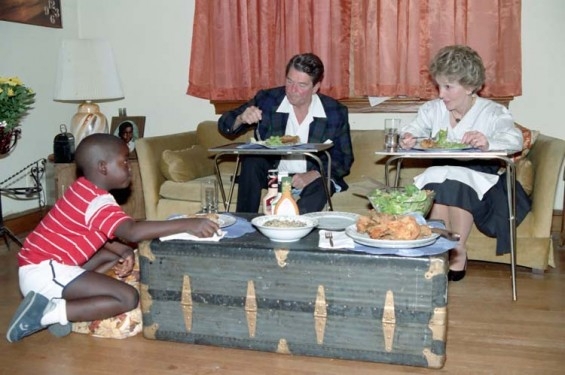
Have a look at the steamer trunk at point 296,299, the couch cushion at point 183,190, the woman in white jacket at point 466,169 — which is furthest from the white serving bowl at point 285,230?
the couch cushion at point 183,190

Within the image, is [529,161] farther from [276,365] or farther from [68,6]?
[68,6]

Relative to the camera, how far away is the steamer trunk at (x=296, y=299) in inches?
75.2

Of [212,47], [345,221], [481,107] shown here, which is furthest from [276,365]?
[212,47]

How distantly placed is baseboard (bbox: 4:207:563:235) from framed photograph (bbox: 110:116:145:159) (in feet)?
2.29

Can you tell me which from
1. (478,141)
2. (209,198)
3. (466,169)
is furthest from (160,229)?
(466,169)

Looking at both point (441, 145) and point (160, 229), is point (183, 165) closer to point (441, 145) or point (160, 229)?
point (160, 229)

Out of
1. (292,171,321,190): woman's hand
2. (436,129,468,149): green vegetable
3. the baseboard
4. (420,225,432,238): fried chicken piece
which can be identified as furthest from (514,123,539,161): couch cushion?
(420,225,432,238): fried chicken piece

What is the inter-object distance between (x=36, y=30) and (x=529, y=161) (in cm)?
307

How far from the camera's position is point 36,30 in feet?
13.1

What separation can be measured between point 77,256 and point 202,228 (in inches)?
20.4

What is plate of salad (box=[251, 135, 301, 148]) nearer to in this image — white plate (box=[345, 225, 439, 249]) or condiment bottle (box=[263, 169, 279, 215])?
condiment bottle (box=[263, 169, 279, 215])

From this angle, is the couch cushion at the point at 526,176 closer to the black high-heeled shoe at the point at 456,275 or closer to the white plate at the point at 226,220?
the black high-heeled shoe at the point at 456,275

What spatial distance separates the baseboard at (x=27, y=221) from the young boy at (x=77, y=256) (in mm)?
1746

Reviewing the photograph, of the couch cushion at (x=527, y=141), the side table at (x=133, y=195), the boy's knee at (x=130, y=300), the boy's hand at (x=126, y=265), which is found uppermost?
the couch cushion at (x=527, y=141)
